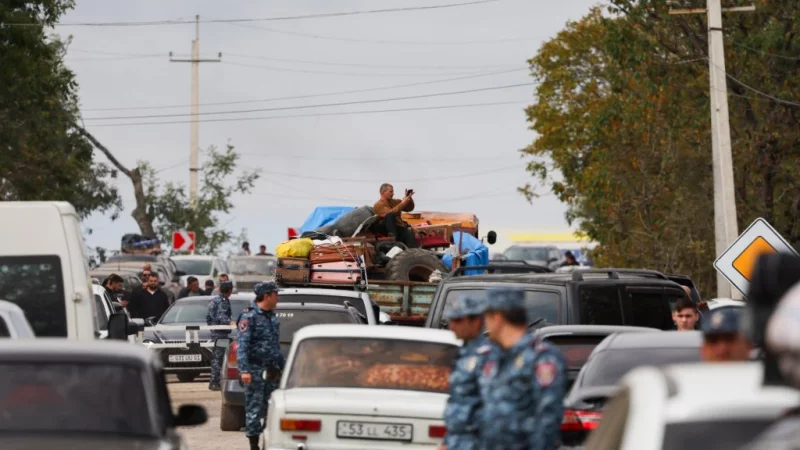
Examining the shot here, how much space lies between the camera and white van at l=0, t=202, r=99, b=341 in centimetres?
1280

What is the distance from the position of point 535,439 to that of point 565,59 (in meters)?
61.9

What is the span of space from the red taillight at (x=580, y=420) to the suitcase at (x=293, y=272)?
1611 cm

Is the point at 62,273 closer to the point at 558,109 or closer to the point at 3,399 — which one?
the point at 3,399

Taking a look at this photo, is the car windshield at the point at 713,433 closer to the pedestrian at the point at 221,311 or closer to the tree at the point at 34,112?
the pedestrian at the point at 221,311

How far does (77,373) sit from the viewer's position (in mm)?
9461

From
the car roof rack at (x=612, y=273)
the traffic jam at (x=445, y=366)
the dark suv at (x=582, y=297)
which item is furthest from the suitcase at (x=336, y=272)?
the dark suv at (x=582, y=297)

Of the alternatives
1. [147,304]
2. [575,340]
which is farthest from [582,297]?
[147,304]

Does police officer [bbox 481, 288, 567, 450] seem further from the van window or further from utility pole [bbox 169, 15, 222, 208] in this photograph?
utility pole [bbox 169, 15, 222, 208]

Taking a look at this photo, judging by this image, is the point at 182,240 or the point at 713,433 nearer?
the point at 713,433

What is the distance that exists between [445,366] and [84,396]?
3709mm

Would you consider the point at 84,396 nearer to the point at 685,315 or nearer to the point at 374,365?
the point at 374,365

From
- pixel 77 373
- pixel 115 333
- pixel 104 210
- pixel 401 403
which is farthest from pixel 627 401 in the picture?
pixel 104 210

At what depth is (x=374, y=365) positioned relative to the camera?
496 inches

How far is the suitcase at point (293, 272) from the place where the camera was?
87.2 feet
